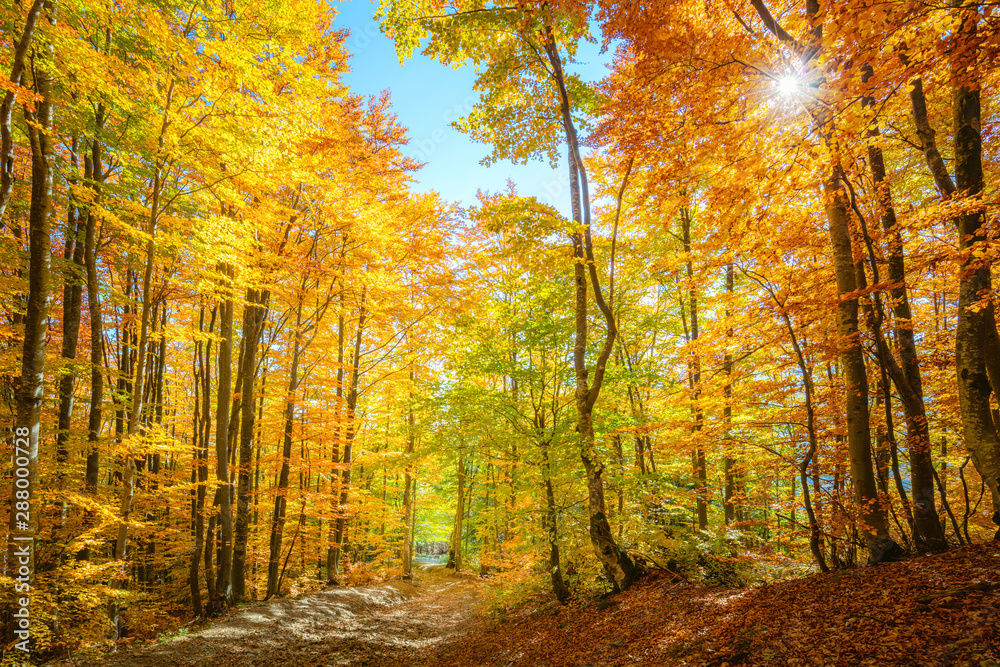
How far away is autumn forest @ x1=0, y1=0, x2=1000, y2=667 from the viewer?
4586 millimetres

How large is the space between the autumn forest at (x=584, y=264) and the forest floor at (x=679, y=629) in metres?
0.08

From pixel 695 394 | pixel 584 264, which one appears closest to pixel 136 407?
pixel 584 264

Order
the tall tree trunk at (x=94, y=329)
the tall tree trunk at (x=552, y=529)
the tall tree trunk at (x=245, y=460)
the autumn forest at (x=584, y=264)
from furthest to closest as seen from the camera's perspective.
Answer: the tall tree trunk at (x=245, y=460)
the tall tree trunk at (x=94, y=329)
the tall tree trunk at (x=552, y=529)
the autumn forest at (x=584, y=264)

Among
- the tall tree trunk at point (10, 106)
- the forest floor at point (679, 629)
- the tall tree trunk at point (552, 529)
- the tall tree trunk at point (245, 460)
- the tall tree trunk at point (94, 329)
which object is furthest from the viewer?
the tall tree trunk at point (245, 460)

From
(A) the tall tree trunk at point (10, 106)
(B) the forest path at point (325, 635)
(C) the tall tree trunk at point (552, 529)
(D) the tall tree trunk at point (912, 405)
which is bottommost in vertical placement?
(B) the forest path at point (325, 635)

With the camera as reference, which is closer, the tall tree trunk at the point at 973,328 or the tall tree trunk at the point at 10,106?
the tall tree trunk at the point at 973,328

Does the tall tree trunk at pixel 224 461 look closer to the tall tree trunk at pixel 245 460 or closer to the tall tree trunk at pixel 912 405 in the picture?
the tall tree trunk at pixel 245 460

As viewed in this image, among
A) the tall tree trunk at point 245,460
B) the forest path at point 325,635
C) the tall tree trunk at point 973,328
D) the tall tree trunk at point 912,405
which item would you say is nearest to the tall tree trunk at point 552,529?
the forest path at point 325,635

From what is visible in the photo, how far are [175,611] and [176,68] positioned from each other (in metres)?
13.8

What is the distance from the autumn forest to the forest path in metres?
0.45

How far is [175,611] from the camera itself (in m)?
11.5

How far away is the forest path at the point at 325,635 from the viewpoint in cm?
699

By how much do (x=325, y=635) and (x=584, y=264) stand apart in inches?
381

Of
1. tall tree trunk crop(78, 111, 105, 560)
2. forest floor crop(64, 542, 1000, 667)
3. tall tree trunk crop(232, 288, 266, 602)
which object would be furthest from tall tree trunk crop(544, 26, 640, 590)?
tall tree trunk crop(78, 111, 105, 560)
